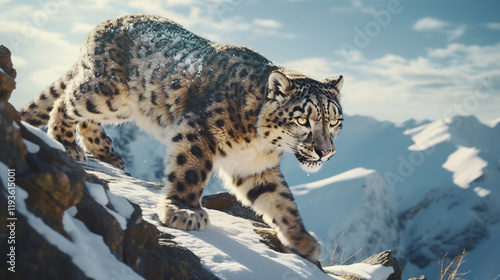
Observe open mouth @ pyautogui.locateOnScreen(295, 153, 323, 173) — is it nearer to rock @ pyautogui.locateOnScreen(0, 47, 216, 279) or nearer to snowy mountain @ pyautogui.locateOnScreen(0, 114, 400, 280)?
snowy mountain @ pyautogui.locateOnScreen(0, 114, 400, 280)

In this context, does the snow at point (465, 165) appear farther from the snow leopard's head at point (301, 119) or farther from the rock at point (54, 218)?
the rock at point (54, 218)

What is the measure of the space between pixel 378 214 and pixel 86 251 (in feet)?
101

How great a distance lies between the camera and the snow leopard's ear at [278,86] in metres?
5.16

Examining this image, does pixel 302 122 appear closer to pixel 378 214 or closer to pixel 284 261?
pixel 284 261

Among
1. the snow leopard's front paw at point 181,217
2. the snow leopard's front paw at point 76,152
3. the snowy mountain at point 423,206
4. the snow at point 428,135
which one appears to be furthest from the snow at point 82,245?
the snow at point 428,135

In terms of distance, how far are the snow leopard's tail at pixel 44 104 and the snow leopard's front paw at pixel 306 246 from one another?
15.3ft

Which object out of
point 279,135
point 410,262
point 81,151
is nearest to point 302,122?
point 279,135

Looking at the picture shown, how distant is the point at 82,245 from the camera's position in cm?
277

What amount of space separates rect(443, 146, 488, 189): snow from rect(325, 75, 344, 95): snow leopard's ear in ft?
94.6

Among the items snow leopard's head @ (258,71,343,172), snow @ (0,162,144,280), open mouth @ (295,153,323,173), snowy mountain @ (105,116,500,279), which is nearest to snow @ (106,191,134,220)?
snow @ (0,162,144,280)

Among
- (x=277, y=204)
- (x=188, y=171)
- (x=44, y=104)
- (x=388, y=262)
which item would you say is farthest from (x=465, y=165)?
(x=188, y=171)

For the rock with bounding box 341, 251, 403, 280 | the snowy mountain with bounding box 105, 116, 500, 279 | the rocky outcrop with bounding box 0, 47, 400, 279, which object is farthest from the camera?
the snowy mountain with bounding box 105, 116, 500, 279

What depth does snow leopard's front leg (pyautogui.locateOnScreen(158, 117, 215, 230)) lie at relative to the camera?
186 inches

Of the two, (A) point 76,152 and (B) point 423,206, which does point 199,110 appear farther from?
(B) point 423,206
